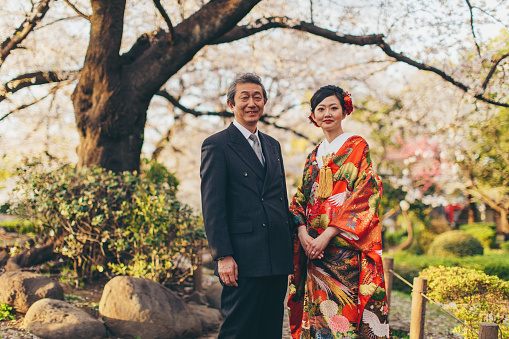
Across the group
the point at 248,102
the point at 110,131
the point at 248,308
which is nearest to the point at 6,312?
the point at 110,131

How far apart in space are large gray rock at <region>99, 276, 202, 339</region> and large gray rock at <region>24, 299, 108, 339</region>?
16cm

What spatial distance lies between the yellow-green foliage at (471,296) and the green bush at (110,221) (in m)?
2.70

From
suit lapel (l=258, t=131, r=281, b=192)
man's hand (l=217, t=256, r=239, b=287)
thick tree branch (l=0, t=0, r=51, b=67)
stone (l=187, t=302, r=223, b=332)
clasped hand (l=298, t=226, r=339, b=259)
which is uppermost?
thick tree branch (l=0, t=0, r=51, b=67)

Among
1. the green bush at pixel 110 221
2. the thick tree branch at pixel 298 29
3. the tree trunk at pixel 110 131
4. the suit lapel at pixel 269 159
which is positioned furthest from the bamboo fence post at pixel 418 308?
the tree trunk at pixel 110 131

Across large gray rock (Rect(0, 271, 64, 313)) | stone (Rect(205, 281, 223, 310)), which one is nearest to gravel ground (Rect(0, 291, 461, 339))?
large gray rock (Rect(0, 271, 64, 313))

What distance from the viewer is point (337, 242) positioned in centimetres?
241

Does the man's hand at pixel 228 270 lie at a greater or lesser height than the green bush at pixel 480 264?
greater

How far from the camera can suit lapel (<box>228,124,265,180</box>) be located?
2391 millimetres

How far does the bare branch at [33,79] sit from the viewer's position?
6.26 meters

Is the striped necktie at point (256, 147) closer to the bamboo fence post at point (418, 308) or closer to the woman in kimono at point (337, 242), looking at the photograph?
the woman in kimono at point (337, 242)

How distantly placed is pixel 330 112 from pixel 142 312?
2669mm

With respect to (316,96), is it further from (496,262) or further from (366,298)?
(496,262)

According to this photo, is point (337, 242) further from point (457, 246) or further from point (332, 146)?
point (457, 246)

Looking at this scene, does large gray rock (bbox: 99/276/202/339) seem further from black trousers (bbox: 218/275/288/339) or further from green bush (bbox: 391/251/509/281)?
green bush (bbox: 391/251/509/281)
